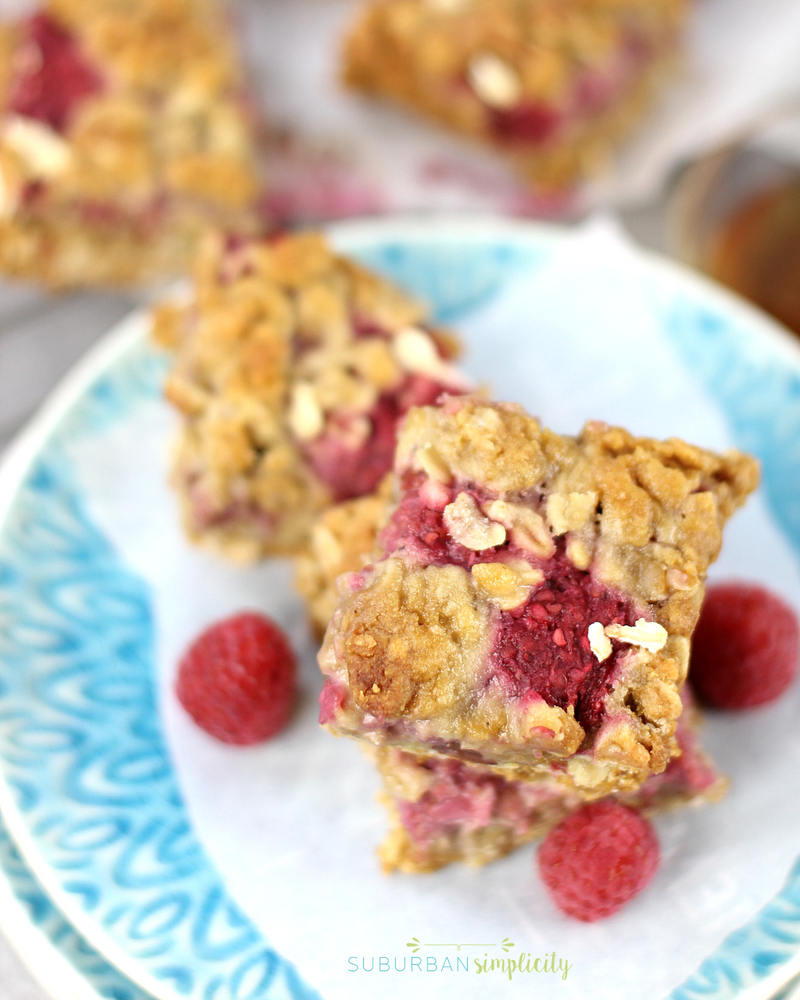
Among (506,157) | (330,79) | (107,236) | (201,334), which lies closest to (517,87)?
(506,157)

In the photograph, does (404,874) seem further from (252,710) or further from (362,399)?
(362,399)

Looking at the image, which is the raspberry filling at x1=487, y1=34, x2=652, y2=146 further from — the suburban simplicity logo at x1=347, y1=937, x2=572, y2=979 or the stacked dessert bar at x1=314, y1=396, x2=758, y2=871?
the suburban simplicity logo at x1=347, y1=937, x2=572, y2=979

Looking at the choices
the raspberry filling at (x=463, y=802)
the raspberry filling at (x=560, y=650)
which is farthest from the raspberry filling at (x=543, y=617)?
the raspberry filling at (x=463, y=802)

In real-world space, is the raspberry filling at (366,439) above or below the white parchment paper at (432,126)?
below

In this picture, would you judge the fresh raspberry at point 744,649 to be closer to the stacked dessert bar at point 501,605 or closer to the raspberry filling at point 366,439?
the stacked dessert bar at point 501,605

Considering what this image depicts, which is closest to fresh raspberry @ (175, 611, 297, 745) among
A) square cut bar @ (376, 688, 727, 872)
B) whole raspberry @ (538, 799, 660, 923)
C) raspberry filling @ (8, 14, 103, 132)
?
square cut bar @ (376, 688, 727, 872)
